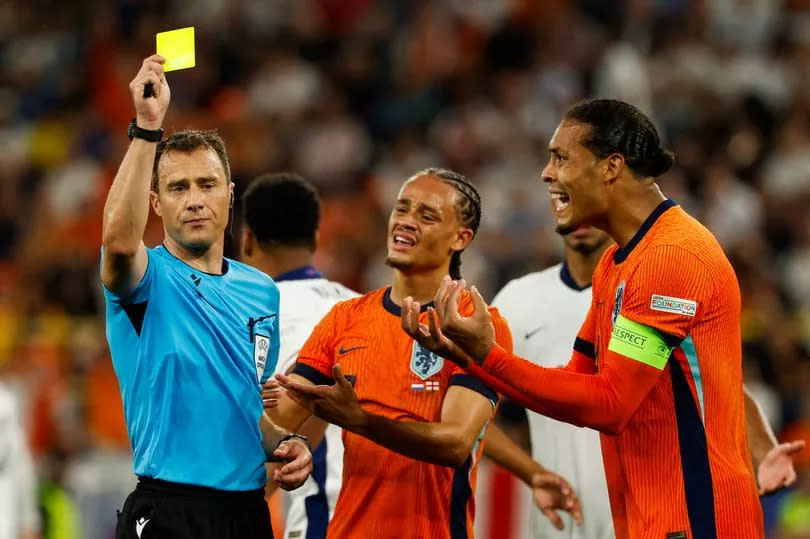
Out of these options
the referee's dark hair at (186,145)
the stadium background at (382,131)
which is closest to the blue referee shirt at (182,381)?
the referee's dark hair at (186,145)

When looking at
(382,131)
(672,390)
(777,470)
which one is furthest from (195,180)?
(382,131)

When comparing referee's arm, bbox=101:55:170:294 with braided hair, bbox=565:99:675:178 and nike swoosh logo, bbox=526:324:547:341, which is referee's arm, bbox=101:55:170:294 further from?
nike swoosh logo, bbox=526:324:547:341

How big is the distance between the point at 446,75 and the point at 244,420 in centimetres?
942

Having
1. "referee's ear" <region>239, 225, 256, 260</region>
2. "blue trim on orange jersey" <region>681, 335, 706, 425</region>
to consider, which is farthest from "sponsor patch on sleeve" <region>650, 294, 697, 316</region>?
"referee's ear" <region>239, 225, 256, 260</region>

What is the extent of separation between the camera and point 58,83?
15.2 meters

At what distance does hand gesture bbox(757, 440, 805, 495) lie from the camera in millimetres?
5457

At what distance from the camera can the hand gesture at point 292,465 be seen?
14.4 ft

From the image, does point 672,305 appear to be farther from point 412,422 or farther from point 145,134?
point 145,134

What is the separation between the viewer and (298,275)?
6520 mm

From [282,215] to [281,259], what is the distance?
227mm

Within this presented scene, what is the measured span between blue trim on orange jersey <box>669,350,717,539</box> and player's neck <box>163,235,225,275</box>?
5.67 feet

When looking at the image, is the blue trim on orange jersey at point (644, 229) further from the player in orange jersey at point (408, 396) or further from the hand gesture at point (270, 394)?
the hand gesture at point (270, 394)

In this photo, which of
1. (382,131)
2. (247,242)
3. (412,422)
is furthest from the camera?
(382,131)

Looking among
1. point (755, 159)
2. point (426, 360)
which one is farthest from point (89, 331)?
point (426, 360)
